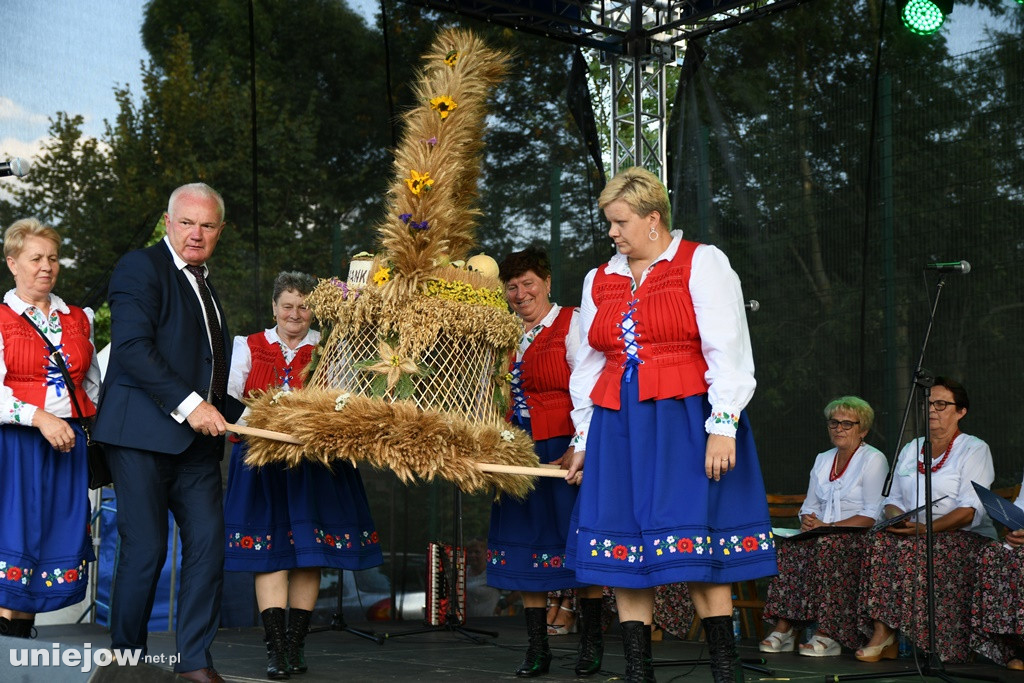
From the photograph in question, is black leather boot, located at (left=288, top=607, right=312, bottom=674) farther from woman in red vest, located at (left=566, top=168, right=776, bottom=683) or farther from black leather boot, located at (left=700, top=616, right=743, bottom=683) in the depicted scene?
black leather boot, located at (left=700, top=616, right=743, bottom=683)

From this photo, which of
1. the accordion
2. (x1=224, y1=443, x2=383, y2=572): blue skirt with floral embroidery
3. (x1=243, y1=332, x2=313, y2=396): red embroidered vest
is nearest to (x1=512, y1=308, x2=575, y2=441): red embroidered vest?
(x1=224, y1=443, x2=383, y2=572): blue skirt with floral embroidery

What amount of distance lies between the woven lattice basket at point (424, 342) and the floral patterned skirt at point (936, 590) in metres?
1.85

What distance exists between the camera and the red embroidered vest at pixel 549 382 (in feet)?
13.7

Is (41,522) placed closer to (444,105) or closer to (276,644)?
(276,644)

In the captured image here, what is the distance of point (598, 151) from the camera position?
267 inches

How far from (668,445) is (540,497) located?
1.13m

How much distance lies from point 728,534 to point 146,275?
5.72ft

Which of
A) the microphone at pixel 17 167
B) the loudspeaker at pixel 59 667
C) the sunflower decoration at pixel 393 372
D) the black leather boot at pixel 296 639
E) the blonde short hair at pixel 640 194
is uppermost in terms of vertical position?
the microphone at pixel 17 167

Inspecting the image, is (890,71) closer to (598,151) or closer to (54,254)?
(598,151)

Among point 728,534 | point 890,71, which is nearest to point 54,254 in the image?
point 728,534

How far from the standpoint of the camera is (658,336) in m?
3.07

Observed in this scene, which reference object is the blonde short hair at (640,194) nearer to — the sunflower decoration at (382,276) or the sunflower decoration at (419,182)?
the sunflower decoration at (419,182)

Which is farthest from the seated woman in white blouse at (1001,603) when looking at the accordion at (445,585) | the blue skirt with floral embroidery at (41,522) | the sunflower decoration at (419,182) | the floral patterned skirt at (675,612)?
the blue skirt with floral embroidery at (41,522)

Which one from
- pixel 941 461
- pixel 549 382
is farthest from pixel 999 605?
pixel 549 382
